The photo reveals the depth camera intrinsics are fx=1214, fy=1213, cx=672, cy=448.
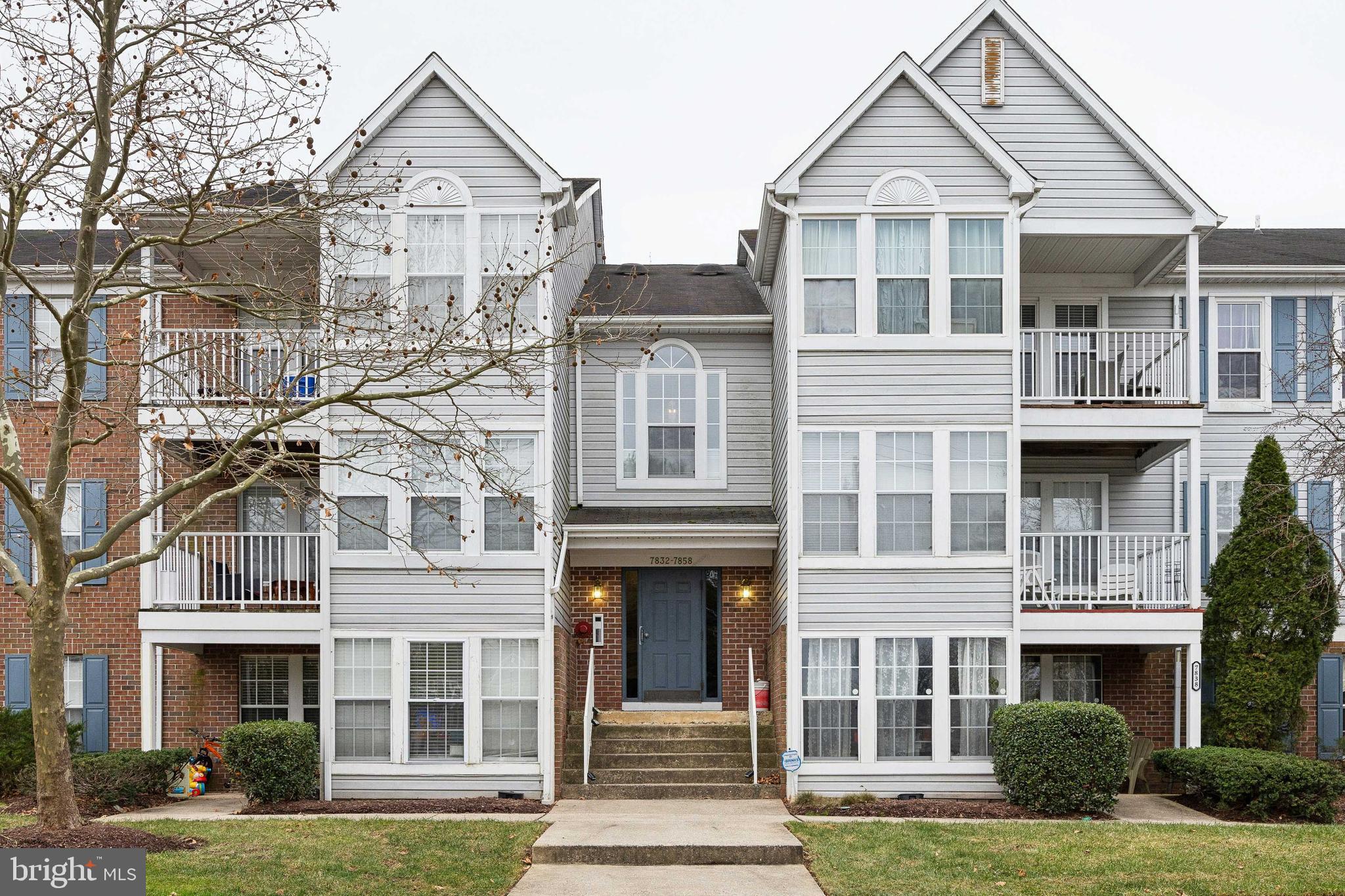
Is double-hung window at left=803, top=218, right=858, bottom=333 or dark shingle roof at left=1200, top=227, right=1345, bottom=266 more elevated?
dark shingle roof at left=1200, top=227, right=1345, bottom=266

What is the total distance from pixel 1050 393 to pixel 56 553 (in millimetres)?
11897

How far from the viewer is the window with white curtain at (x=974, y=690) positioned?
14.8 metres

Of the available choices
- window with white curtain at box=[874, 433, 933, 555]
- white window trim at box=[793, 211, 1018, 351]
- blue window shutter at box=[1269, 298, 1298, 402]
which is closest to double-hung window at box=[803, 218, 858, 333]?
white window trim at box=[793, 211, 1018, 351]

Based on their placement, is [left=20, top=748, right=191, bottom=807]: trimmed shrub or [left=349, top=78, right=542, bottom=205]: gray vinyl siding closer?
[left=20, top=748, right=191, bottom=807]: trimmed shrub

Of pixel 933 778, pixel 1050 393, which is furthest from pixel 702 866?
pixel 1050 393

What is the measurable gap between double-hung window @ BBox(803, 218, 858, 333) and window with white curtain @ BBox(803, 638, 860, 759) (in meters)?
3.94

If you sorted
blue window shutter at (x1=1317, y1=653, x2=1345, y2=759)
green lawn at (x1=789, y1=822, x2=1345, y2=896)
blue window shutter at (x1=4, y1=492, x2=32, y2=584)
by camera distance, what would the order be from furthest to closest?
blue window shutter at (x1=1317, y1=653, x2=1345, y2=759)
blue window shutter at (x1=4, y1=492, x2=32, y2=584)
green lawn at (x1=789, y1=822, x2=1345, y2=896)

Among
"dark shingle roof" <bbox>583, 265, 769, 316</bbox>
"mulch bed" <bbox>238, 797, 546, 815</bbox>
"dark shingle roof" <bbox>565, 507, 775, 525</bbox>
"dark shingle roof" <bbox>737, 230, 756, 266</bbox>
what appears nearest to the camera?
"mulch bed" <bbox>238, 797, 546, 815</bbox>

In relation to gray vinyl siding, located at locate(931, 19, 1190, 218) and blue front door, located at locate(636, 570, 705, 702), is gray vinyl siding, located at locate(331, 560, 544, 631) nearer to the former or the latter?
blue front door, located at locate(636, 570, 705, 702)

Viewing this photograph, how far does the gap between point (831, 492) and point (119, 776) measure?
914 centimetres

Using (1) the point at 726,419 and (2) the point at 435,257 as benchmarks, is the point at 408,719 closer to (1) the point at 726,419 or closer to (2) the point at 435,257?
(2) the point at 435,257

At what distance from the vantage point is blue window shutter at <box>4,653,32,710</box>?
1709cm

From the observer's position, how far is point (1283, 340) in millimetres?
17953

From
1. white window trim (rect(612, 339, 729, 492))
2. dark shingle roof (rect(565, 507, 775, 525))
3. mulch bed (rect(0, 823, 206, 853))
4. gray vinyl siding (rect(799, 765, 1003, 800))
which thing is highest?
white window trim (rect(612, 339, 729, 492))
